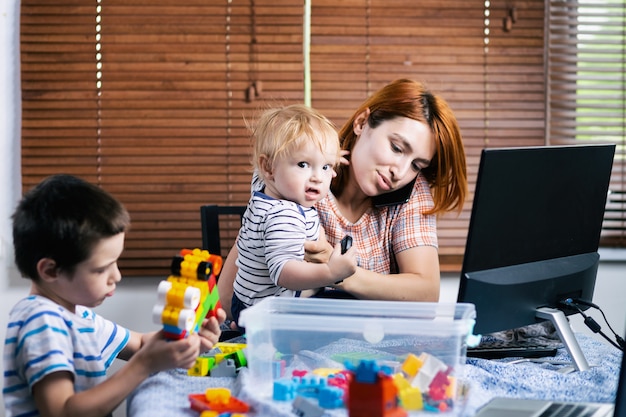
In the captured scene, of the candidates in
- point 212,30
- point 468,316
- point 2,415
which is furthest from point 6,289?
point 468,316

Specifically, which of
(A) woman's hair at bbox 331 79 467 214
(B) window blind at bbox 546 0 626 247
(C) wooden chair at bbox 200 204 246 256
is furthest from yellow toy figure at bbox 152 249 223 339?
(B) window blind at bbox 546 0 626 247

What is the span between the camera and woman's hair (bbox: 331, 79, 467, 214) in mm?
1861

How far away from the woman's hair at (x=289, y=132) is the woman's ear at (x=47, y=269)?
52 cm

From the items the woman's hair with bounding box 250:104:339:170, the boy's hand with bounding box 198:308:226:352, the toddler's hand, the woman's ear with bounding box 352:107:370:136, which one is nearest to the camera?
the boy's hand with bounding box 198:308:226:352

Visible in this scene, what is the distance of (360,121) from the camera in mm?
Result: 1932

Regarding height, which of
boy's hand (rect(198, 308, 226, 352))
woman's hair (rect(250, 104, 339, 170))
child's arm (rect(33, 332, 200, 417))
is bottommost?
child's arm (rect(33, 332, 200, 417))

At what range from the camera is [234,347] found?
4.61 ft

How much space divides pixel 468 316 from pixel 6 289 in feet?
6.18

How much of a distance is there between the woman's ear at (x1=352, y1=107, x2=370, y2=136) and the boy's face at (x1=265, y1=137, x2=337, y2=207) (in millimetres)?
377

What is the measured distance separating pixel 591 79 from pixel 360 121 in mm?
1182

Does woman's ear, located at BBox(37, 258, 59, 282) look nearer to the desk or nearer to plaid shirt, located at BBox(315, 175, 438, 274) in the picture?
the desk

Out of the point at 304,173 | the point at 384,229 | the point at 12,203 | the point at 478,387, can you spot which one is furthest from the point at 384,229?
the point at 12,203

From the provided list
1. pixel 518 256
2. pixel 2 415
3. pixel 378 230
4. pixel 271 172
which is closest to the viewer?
pixel 518 256

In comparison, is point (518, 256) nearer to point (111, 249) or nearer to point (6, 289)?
point (111, 249)
